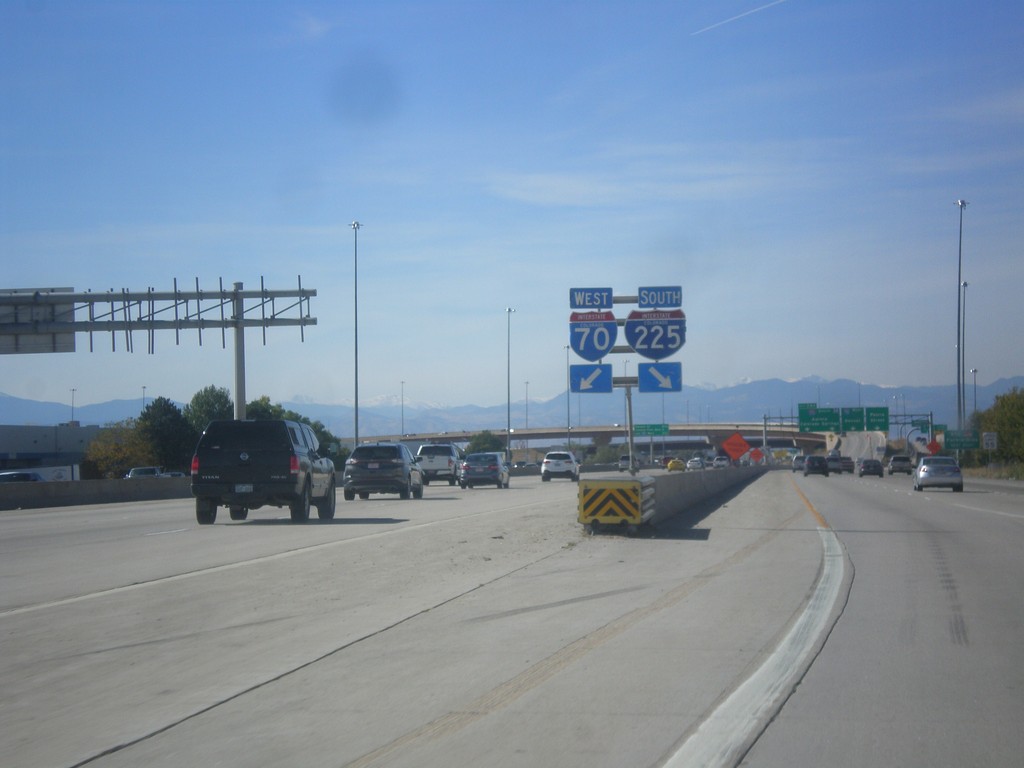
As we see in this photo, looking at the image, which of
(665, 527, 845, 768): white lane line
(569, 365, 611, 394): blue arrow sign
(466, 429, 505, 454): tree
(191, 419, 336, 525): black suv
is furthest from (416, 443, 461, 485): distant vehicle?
(466, 429, 505, 454): tree

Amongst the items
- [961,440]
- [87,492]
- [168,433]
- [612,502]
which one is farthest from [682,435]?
[612,502]

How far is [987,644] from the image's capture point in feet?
31.2

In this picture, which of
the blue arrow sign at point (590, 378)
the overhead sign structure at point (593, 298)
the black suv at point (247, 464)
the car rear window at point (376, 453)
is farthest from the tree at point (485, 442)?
the black suv at point (247, 464)

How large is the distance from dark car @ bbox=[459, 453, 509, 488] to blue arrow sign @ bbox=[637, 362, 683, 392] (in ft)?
61.7

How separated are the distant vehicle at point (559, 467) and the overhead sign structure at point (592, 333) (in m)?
31.0

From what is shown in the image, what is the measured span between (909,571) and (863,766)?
31.5 feet

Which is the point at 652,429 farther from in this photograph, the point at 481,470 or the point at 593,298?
the point at 593,298

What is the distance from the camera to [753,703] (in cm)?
733

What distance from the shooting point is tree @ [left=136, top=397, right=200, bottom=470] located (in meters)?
89.0

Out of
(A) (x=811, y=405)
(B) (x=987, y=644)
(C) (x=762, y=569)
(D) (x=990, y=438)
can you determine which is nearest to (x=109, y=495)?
(C) (x=762, y=569)

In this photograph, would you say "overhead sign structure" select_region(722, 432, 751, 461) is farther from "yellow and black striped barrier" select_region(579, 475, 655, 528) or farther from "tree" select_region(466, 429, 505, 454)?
"tree" select_region(466, 429, 505, 454)

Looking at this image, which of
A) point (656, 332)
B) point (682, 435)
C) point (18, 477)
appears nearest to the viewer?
point (656, 332)

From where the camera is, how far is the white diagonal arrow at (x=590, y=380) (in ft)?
99.9

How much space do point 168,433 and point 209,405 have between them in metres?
27.5
